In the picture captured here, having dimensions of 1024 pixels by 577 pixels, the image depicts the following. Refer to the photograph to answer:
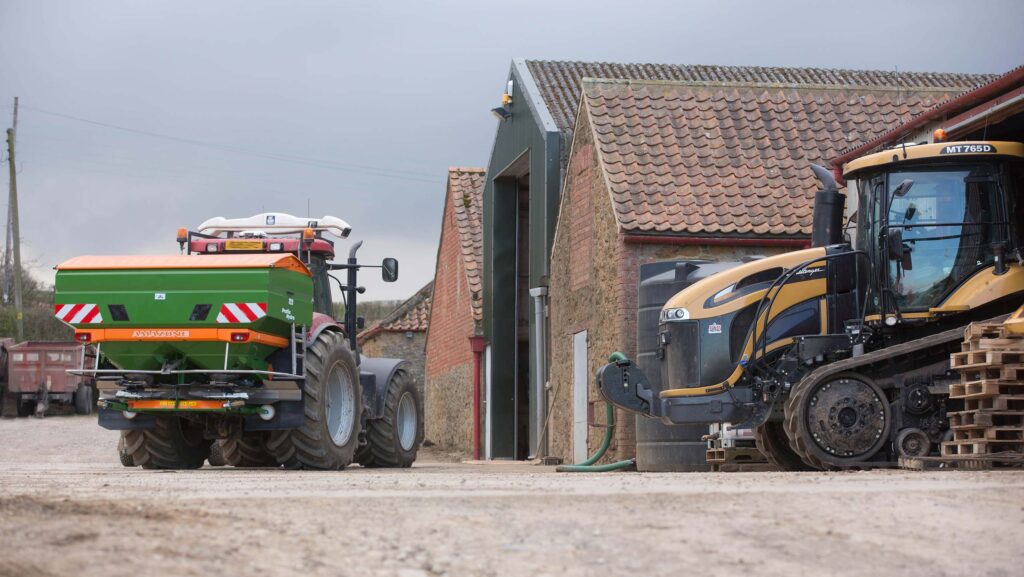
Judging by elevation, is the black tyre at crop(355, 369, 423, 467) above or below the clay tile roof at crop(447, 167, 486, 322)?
below

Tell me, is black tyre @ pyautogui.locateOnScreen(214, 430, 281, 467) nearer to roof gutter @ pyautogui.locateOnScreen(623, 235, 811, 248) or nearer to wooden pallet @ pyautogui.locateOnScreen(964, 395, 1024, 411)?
roof gutter @ pyautogui.locateOnScreen(623, 235, 811, 248)

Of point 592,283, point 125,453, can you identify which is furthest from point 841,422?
point 592,283

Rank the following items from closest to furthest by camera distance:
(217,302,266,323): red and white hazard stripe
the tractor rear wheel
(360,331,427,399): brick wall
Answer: (217,302,266,323): red and white hazard stripe → the tractor rear wheel → (360,331,427,399): brick wall

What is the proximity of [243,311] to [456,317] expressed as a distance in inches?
762

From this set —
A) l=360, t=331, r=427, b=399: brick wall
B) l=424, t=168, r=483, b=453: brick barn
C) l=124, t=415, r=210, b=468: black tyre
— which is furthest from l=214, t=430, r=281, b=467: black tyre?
l=360, t=331, r=427, b=399: brick wall

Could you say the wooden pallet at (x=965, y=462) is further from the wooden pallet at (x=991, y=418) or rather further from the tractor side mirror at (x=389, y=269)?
the tractor side mirror at (x=389, y=269)

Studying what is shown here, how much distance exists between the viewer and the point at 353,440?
604 inches

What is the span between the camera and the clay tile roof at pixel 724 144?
61.5ft

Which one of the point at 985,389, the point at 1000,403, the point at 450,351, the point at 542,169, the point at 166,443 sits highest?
the point at 542,169

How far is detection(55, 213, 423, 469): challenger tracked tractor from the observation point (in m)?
13.7

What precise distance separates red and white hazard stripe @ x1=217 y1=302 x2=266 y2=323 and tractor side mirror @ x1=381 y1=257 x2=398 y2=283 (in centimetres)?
311

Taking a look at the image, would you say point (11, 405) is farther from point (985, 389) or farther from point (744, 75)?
point (985, 389)

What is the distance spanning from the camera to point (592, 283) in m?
20.2

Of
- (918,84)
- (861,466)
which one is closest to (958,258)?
(861,466)
